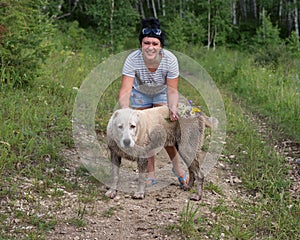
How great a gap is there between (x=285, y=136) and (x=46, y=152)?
4.16 metres

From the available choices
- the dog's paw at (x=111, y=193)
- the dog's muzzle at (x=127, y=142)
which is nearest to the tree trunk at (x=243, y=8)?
the dog's paw at (x=111, y=193)

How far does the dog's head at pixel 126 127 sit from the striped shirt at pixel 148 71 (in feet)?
2.26

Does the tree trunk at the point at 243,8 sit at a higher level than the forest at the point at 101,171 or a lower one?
higher

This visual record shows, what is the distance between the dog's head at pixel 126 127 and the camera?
407 centimetres

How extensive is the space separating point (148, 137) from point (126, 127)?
443 mm

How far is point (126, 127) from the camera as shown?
4.08 m

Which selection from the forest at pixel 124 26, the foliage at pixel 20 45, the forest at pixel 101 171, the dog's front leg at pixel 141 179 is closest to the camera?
the forest at pixel 101 171

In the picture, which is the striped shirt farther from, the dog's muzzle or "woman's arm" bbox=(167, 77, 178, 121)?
the dog's muzzle

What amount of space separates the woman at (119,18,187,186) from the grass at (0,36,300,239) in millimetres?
957

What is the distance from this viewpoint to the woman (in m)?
4.58

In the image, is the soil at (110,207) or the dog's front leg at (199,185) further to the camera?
the dog's front leg at (199,185)

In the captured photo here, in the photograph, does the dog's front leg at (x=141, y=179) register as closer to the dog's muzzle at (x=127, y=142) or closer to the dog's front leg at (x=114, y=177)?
the dog's front leg at (x=114, y=177)

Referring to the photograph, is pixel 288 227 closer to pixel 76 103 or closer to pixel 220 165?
pixel 220 165

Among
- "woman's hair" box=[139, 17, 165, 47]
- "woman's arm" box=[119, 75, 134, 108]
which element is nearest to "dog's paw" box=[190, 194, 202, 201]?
"woman's arm" box=[119, 75, 134, 108]
